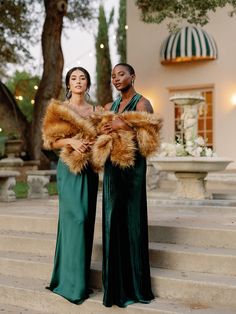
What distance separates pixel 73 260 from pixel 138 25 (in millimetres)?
11260

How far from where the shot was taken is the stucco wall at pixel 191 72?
12.8 meters

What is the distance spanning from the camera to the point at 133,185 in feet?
11.8

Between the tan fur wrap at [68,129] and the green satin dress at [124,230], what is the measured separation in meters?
0.24

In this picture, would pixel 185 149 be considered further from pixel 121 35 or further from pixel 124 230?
pixel 121 35

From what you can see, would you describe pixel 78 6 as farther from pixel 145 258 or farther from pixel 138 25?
pixel 145 258

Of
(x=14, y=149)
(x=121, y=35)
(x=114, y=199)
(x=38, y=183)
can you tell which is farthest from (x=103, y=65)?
(x=114, y=199)

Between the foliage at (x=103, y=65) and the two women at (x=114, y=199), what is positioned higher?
the foliage at (x=103, y=65)

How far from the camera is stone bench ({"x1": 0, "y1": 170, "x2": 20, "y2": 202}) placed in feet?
26.3

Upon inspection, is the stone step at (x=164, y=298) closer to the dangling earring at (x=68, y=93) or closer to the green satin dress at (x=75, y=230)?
the green satin dress at (x=75, y=230)

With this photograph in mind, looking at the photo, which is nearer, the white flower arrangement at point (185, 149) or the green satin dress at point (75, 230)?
the green satin dress at point (75, 230)

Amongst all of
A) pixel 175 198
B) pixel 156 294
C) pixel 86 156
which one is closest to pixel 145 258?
pixel 156 294

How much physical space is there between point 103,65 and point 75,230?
2143 cm

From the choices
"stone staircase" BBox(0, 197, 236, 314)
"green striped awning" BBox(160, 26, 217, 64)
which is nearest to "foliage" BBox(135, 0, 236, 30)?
"green striped awning" BBox(160, 26, 217, 64)

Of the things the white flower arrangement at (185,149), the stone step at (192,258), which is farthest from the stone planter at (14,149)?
the stone step at (192,258)
